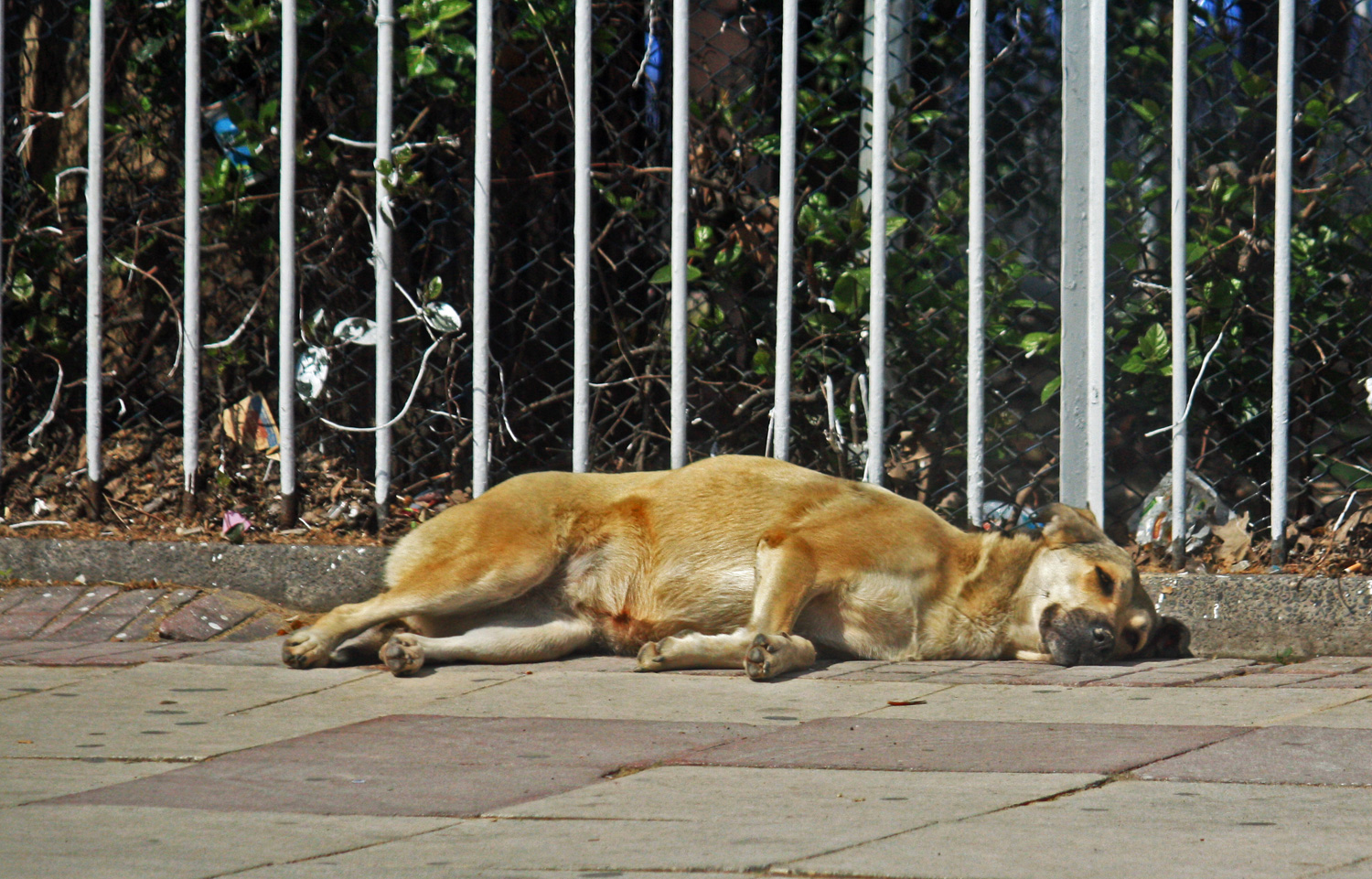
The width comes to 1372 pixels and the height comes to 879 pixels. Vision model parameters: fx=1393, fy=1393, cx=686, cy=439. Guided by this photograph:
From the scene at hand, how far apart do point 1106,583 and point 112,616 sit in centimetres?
363

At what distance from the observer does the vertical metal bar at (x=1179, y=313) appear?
4.94 metres

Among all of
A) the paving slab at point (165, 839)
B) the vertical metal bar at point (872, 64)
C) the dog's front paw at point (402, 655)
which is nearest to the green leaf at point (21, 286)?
the dog's front paw at point (402, 655)

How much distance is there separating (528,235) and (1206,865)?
412cm

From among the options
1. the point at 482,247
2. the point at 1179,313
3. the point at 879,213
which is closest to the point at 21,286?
the point at 482,247

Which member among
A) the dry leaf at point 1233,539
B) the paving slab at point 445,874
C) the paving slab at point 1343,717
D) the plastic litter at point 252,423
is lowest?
the paving slab at point 1343,717

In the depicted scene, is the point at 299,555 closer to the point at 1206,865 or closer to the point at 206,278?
the point at 206,278

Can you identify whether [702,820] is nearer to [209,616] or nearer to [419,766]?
[419,766]

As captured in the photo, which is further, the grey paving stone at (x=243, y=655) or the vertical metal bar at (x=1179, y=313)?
the vertical metal bar at (x=1179, y=313)

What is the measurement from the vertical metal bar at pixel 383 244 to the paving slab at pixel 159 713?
4.04 ft

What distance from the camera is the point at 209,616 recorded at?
17.2ft

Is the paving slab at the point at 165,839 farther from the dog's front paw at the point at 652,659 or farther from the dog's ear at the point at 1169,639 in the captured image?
the dog's ear at the point at 1169,639

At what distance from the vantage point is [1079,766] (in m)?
3.03

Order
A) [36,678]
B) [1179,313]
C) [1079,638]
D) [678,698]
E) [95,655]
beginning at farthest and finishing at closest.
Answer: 1. [1179,313]
2. [95,655]
3. [1079,638]
4. [36,678]
5. [678,698]

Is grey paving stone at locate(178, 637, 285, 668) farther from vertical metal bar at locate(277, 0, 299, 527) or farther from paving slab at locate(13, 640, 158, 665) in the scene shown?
vertical metal bar at locate(277, 0, 299, 527)
